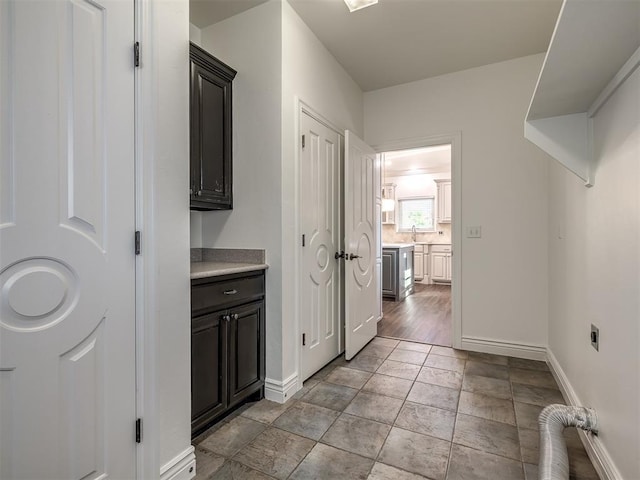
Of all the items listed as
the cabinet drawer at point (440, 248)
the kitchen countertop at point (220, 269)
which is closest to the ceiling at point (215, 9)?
the kitchen countertop at point (220, 269)

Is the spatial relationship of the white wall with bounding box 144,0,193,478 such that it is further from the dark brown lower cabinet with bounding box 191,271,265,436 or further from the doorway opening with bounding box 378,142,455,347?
the doorway opening with bounding box 378,142,455,347

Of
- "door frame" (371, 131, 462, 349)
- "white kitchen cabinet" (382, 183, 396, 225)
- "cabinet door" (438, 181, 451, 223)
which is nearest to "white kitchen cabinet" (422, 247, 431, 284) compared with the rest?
"cabinet door" (438, 181, 451, 223)

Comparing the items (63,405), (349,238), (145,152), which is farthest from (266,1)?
(63,405)

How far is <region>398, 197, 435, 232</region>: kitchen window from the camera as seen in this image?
747 centimetres

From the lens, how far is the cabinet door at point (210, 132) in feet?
6.54

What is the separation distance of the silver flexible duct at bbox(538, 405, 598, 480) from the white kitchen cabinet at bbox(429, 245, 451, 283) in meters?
5.63

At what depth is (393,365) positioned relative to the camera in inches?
108

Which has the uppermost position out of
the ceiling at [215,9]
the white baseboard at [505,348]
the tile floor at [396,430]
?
the ceiling at [215,9]

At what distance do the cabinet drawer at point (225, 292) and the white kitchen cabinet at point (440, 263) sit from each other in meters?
5.80

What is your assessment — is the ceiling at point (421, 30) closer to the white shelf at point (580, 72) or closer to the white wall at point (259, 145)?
the white wall at point (259, 145)

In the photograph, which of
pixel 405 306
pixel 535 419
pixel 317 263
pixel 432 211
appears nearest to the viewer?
pixel 535 419

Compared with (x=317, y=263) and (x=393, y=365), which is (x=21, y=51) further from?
(x=393, y=365)

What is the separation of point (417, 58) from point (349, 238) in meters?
1.76

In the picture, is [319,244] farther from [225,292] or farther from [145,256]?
[145,256]
